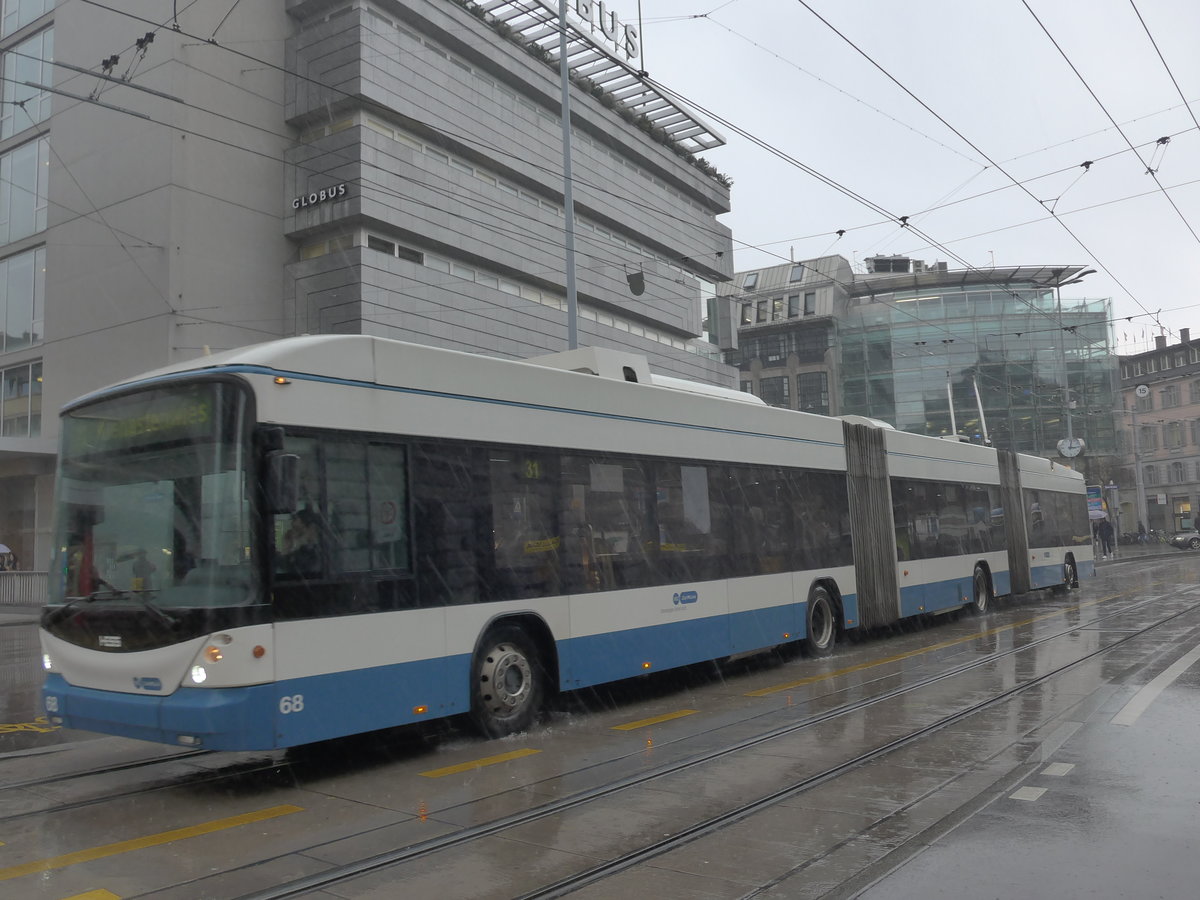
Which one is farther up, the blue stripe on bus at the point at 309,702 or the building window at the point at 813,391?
the building window at the point at 813,391

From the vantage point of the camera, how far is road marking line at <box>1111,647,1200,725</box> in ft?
27.8

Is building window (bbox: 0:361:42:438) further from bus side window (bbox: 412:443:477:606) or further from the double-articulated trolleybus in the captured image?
bus side window (bbox: 412:443:477:606)

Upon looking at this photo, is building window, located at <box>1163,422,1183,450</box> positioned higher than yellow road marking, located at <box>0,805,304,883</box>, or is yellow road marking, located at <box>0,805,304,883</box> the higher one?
building window, located at <box>1163,422,1183,450</box>

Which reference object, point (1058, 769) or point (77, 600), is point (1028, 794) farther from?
point (77, 600)

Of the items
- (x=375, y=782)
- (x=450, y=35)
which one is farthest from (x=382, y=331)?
(x=375, y=782)

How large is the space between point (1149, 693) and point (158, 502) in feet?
29.7

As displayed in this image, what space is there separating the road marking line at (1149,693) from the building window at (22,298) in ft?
96.8

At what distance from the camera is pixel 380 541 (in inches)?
286

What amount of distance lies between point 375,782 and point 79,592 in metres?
2.50

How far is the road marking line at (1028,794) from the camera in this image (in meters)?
6.09

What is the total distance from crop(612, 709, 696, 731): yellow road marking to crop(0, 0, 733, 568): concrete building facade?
52.3 ft

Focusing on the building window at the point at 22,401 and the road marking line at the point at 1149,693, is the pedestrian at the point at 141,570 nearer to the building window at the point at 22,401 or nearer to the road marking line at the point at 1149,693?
the road marking line at the point at 1149,693

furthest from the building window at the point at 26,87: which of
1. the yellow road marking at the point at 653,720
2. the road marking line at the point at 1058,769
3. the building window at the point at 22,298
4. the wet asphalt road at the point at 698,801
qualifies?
the road marking line at the point at 1058,769

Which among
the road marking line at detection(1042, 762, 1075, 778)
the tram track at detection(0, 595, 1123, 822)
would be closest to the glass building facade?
the road marking line at detection(1042, 762, 1075, 778)
